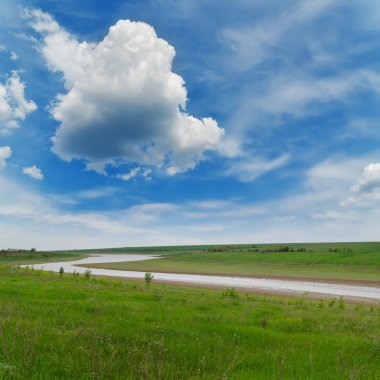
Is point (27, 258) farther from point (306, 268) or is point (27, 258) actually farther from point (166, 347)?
point (166, 347)

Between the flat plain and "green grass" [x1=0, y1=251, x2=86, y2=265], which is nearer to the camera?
the flat plain

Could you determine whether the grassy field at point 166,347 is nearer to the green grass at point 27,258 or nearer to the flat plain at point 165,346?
the flat plain at point 165,346

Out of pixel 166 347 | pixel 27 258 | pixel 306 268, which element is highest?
pixel 166 347

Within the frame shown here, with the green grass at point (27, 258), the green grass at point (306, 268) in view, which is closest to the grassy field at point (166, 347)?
the green grass at point (306, 268)

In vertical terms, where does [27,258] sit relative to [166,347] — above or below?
below

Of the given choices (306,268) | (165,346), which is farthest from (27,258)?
(165,346)

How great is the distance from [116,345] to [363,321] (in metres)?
12.5

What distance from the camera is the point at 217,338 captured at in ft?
30.5

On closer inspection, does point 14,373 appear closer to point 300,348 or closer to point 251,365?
point 251,365

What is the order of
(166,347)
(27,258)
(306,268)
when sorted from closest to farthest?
1. (166,347)
2. (306,268)
3. (27,258)

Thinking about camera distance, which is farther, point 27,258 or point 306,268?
point 27,258

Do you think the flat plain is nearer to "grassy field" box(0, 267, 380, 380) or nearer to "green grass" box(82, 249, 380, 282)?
"grassy field" box(0, 267, 380, 380)

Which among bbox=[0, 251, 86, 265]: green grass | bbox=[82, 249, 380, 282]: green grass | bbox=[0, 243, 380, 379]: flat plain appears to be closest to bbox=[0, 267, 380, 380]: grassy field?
bbox=[0, 243, 380, 379]: flat plain

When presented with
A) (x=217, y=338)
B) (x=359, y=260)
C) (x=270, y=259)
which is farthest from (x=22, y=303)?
(x=270, y=259)
